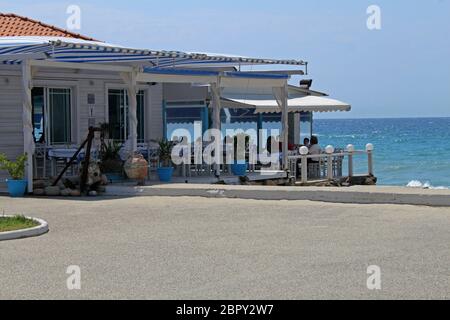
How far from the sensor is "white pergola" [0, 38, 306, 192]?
16109 mm

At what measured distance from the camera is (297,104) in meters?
24.3

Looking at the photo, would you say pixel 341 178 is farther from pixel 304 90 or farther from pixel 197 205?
pixel 197 205

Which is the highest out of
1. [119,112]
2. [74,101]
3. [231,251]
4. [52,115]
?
[74,101]

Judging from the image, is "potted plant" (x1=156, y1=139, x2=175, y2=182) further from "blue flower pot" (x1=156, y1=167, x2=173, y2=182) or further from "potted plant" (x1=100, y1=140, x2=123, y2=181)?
"potted plant" (x1=100, y1=140, x2=123, y2=181)

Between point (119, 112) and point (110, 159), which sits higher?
point (119, 112)

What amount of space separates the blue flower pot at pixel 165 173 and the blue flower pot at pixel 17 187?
120 inches

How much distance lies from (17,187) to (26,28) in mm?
8019

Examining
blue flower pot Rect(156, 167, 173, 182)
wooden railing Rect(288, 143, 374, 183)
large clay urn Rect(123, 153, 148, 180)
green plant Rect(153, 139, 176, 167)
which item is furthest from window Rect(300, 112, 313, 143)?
large clay urn Rect(123, 153, 148, 180)

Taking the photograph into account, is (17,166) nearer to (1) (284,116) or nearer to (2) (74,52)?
(2) (74,52)

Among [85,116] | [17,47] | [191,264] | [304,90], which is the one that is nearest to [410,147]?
[304,90]

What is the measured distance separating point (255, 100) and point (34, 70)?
8664 mm

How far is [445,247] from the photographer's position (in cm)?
992

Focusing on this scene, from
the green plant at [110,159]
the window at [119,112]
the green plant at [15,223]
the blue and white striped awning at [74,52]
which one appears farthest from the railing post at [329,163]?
the green plant at [15,223]

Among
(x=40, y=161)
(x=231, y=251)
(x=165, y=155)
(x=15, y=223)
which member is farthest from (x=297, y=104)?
(x=231, y=251)
